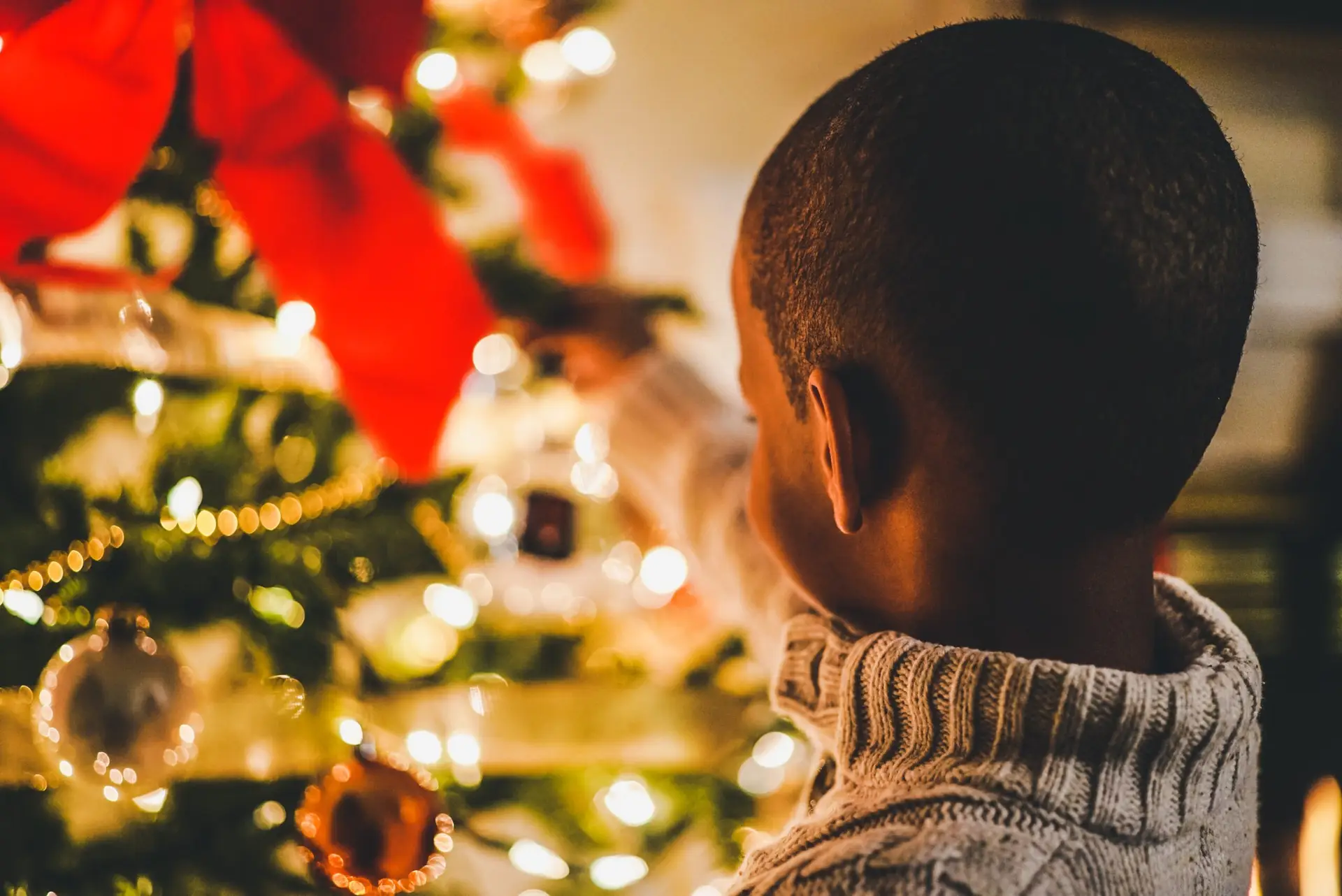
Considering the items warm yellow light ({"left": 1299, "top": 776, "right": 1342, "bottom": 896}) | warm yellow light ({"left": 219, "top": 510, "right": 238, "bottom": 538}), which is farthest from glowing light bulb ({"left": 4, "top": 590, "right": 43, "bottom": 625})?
warm yellow light ({"left": 1299, "top": 776, "right": 1342, "bottom": 896})

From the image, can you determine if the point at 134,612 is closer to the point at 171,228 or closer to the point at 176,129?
the point at 176,129

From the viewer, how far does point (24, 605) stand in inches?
23.4

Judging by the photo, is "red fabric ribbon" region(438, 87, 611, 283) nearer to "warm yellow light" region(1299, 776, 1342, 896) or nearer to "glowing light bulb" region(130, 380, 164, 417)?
"glowing light bulb" region(130, 380, 164, 417)

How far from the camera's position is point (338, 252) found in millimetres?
575

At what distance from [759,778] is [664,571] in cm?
20

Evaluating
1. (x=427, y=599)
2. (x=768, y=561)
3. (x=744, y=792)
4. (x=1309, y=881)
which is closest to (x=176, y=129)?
(x=427, y=599)

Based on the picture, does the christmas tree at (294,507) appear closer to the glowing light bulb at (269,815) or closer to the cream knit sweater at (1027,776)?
the glowing light bulb at (269,815)

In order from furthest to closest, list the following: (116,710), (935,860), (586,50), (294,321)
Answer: (586,50), (294,321), (116,710), (935,860)

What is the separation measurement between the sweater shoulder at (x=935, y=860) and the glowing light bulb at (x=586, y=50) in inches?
27.3

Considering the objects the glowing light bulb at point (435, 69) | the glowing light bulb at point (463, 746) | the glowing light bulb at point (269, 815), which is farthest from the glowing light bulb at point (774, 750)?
the glowing light bulb at point (435, 69)

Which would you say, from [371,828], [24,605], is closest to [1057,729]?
[371,828]

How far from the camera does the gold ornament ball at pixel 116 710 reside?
506 millimetres

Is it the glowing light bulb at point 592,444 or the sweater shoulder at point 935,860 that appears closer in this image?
the sweater shoulder at point 935,860

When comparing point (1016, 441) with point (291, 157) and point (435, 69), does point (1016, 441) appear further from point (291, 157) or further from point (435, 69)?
point (435, 69)
